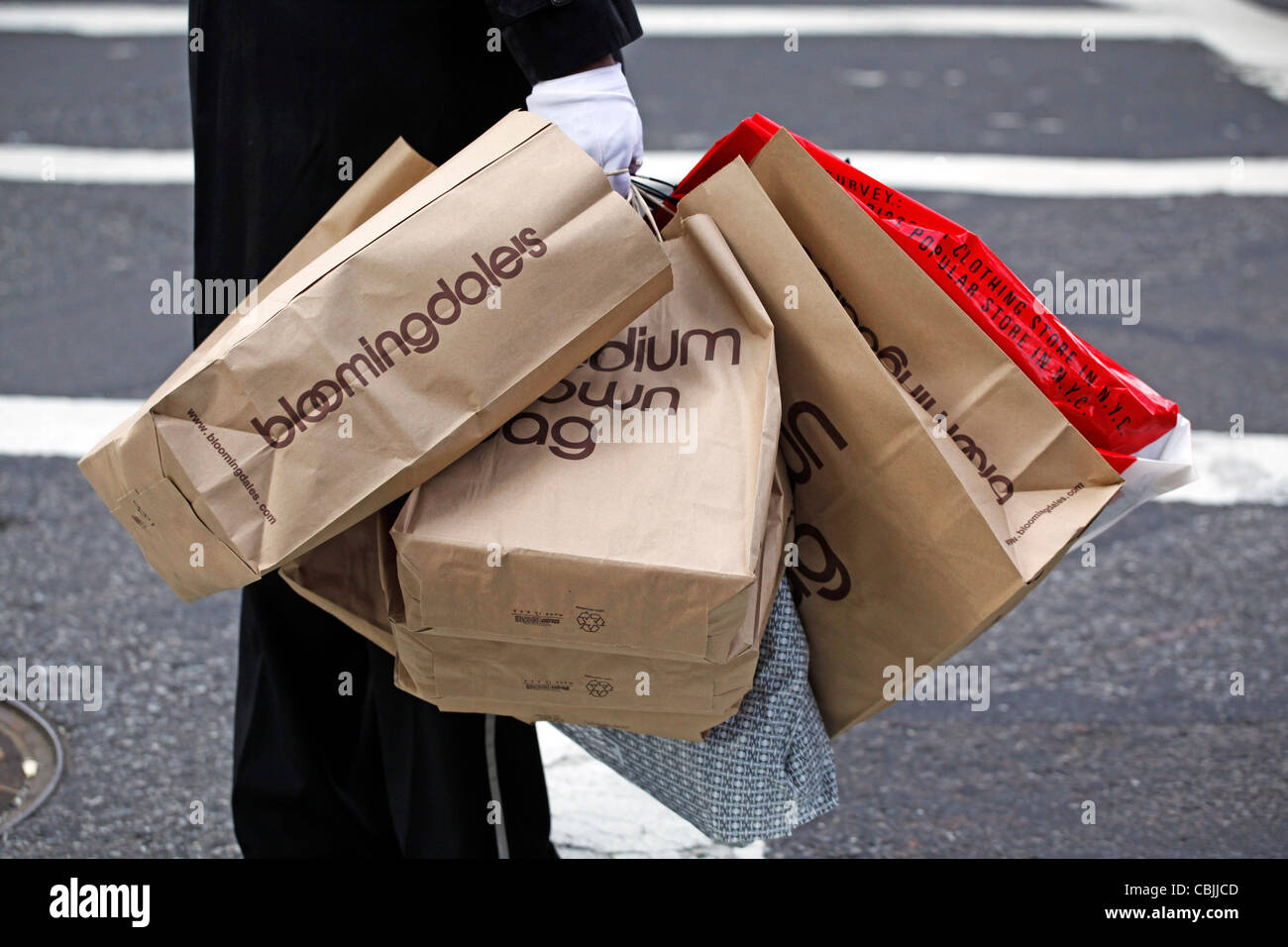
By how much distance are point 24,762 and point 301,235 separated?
5.43 ft

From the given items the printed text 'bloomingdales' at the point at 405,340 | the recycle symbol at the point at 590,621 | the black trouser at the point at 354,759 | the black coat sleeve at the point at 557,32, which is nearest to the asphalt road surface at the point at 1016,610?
the black trouser at the point at 354,759

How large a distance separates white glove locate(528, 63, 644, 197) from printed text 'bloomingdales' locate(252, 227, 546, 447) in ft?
0.76

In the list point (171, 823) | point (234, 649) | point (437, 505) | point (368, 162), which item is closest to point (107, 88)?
point (234, 649)

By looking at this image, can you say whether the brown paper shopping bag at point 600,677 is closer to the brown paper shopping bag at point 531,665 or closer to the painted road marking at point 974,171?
the brown paper shopping bag at point 531,665

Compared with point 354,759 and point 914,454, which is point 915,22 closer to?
point 354,759

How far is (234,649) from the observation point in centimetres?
338

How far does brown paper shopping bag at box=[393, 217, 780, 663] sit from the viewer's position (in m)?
1.55

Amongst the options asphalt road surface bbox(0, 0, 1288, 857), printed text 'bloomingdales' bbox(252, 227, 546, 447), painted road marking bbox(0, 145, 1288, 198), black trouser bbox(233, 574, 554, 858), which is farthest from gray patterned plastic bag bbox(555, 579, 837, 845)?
painted road marking bbox(0, 145, 1288, 198)

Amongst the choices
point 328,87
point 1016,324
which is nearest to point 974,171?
point 1016,324

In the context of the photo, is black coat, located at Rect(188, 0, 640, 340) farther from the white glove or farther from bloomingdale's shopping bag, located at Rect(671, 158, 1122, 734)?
bloomingdale's shopping bag, located at Rect(671, 158, 1122, 734)

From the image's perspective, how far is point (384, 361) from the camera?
1563 millimetres

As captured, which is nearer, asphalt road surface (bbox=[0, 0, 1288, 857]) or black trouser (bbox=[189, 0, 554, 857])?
black trouser (bbox=[189, 0, 554, 857])

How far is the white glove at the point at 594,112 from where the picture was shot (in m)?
1.75

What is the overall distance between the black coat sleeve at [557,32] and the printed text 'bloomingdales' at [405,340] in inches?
12.2
